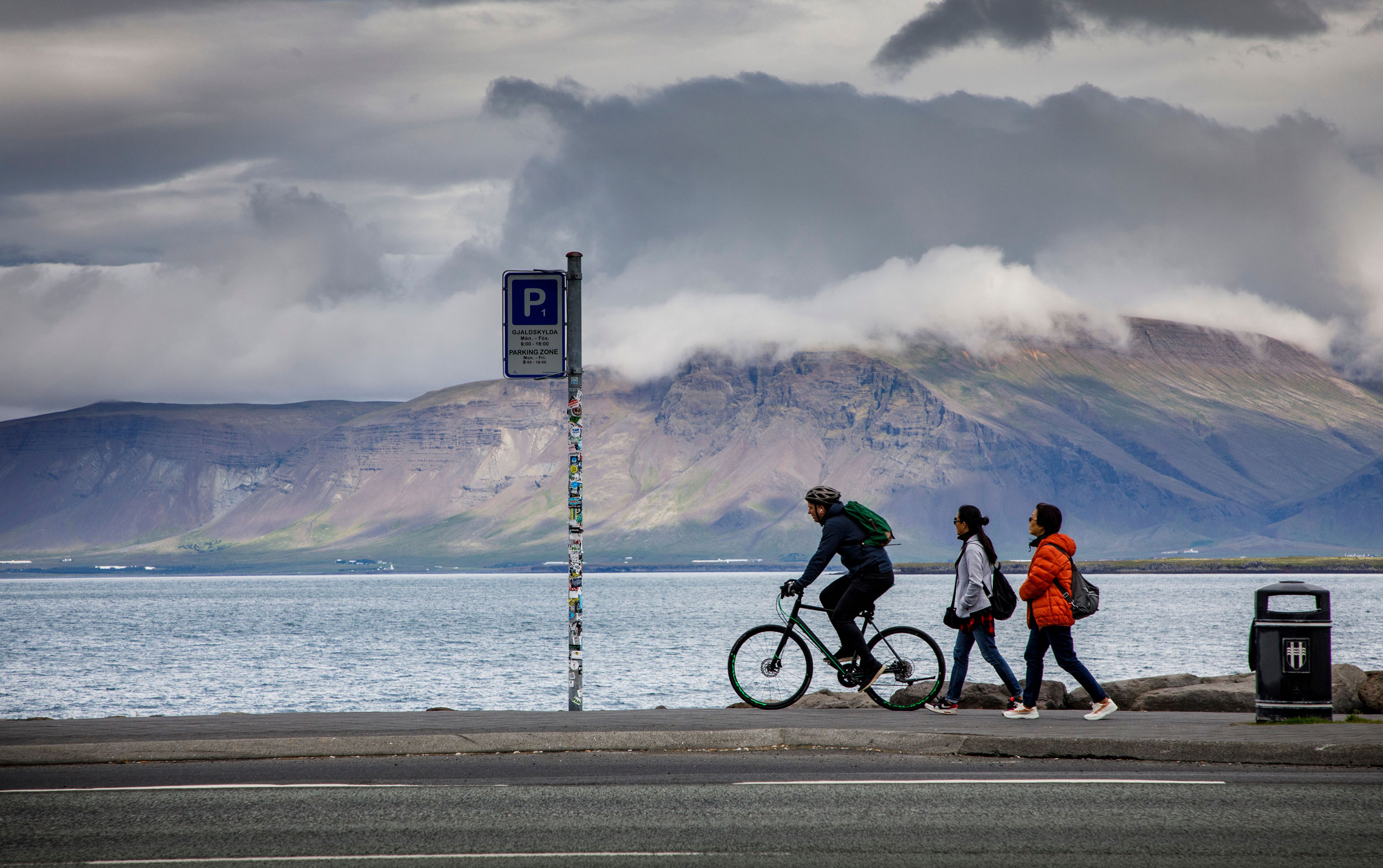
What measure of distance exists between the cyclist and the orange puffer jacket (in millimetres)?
1603

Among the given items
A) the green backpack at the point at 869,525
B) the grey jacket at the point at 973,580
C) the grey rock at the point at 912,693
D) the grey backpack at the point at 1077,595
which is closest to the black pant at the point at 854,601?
the green backpack at the point at 869,525

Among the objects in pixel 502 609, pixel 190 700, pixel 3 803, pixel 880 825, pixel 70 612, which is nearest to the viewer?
pixel 880 825

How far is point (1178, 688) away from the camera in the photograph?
1753 cm

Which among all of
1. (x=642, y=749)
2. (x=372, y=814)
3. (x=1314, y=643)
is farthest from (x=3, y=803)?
(x=1314, y=643)

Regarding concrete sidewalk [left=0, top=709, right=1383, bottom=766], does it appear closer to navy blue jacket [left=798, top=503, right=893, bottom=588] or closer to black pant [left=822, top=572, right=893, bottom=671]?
black pant [left=822, top=572, right=893, bottom=671]

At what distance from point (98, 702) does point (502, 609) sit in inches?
3755

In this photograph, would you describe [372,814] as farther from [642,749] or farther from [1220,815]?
[1220,815]

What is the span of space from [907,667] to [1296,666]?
422 cm

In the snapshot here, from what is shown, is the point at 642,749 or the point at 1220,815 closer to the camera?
the point at 1220,815

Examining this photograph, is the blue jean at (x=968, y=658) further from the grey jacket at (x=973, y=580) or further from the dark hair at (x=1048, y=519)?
the dark hair at (x=1048, y=519)

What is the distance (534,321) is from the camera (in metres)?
15.8

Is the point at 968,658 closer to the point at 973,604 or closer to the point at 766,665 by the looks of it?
the point at 973,604

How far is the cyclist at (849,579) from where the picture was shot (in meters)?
14.6

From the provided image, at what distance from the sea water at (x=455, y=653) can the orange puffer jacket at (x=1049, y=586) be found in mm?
28127
